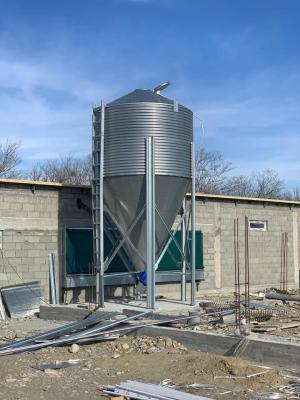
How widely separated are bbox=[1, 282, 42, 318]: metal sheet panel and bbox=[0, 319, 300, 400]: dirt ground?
4424 mm

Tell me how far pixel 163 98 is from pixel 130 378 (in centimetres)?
797

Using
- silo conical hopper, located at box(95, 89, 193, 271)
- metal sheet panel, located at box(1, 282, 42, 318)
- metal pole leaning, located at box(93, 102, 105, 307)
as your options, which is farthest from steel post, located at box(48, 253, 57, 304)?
silo conical hopper, located at box(95, 89, 193, 271)

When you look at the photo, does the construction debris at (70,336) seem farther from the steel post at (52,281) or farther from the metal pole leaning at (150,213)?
the steel post at (52,281)

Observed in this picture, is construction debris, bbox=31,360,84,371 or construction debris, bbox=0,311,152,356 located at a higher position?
construction debris, bbox=0,311,152,356

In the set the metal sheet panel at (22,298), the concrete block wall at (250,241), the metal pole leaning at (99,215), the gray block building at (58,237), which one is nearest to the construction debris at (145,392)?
the metal pole leaning at (99,215)

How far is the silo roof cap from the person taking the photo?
1394 cm

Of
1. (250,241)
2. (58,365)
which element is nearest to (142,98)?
(58,365)

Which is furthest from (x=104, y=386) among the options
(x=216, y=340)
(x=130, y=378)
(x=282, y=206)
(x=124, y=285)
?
(x=282, y=206)

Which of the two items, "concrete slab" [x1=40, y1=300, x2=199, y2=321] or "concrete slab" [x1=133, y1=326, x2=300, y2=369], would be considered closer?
"concrete slab" [x1=133, y1=326, x2=300, y2=369]

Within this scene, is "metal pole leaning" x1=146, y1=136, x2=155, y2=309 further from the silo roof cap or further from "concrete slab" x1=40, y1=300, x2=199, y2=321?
the silo roof cap

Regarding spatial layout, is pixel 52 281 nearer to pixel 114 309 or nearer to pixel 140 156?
pixel 114 309

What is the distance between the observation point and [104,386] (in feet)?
25.3

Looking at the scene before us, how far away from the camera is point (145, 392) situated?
278 inches

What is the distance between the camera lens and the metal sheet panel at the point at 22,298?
1398 centimetres
